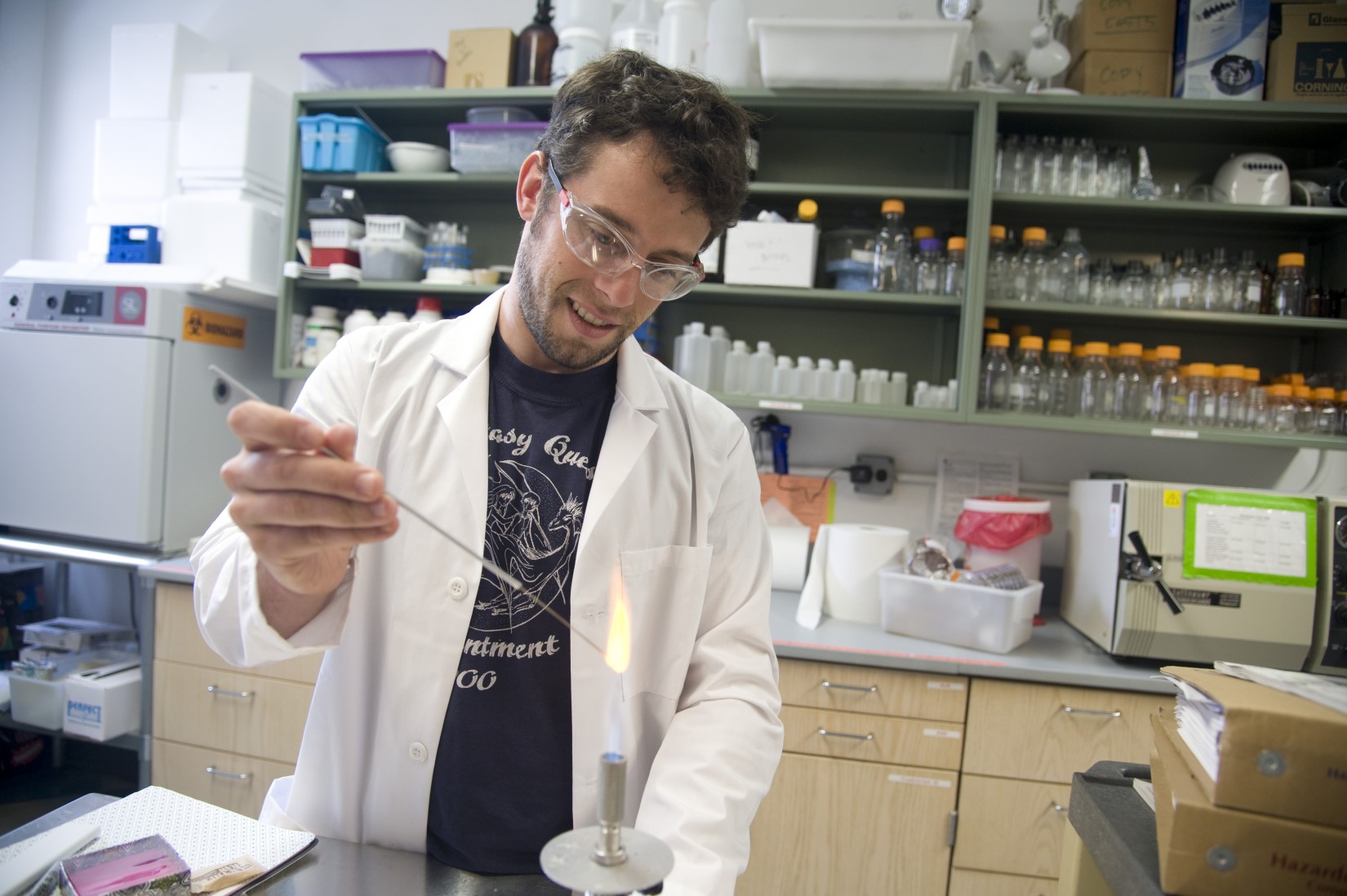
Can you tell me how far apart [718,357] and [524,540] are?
1.44 m

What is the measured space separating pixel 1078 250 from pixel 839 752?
5.30 ft

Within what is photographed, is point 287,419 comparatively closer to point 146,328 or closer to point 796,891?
point 796,891

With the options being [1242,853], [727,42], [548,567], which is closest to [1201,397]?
[727,42]

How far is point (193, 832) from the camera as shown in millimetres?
854

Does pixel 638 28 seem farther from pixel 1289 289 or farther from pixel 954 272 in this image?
pixel 1289 289

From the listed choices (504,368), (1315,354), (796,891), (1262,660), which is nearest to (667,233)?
(504,368)

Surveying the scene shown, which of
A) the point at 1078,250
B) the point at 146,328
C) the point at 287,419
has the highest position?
the point at 1078,250

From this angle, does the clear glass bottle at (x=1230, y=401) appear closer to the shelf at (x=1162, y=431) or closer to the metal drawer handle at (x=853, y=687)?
the shelf at (x=1162, y=431)

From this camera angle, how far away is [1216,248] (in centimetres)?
235

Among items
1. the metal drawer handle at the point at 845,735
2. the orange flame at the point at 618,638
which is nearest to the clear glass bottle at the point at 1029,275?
the metal drawer handle at the point at 845,735

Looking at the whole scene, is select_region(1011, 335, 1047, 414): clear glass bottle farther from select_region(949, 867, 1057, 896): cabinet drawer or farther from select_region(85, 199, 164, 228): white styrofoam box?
select_region(85, 199, 164, 228): white styrofoam box

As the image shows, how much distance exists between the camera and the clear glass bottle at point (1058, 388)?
2309 millimetres

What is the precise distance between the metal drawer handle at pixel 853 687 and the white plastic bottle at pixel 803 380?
886 millimetres

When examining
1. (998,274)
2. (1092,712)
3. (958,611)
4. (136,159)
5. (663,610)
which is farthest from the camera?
(136,159)
